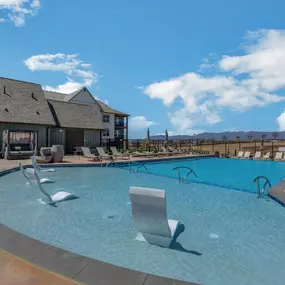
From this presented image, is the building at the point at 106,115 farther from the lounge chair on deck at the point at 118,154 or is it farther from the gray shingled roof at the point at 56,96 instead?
the lounge chair on deck at the point at 118,154

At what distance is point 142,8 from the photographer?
1175cm

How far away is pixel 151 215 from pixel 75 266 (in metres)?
1.51

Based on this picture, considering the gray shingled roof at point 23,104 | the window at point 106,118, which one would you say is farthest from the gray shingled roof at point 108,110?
the gray shingled roof at point 23,104

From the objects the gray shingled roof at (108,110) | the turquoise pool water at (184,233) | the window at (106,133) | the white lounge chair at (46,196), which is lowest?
the turquoise pool water at (184,233)

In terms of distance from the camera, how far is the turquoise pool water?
3.54 m

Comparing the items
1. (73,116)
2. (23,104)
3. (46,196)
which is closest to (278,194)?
(46,196)

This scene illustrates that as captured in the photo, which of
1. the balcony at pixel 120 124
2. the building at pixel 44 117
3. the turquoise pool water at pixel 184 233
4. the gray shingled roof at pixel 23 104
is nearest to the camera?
the turquoise pool water at pixel 184 233

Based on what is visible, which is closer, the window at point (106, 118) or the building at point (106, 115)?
the building at point (106, 115)

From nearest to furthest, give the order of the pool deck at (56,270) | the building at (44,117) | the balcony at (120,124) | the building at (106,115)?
the pool deck at (56,270)
the building at (44,117)
the building at (106,115)
the balcony at (120,124)

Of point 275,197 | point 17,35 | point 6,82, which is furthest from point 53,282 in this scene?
point 6,82

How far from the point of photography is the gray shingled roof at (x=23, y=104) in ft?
65.1

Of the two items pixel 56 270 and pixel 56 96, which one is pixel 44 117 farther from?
pixel 56 270

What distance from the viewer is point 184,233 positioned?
16.0ft

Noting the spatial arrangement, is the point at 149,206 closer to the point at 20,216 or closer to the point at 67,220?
the point at 67,220
